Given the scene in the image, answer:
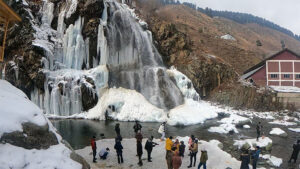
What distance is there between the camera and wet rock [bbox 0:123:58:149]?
277 inches

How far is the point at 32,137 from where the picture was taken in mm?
7574

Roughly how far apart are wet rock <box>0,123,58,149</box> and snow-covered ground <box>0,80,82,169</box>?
0.41ft

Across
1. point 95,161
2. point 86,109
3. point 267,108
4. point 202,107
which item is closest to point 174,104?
point 202,107

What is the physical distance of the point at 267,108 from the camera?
1510 inches

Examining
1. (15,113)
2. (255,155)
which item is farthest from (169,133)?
(15,113)

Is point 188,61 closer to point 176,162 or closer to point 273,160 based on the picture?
point 273,160

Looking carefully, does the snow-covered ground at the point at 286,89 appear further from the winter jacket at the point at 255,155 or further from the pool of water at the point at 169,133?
the winter jacket at the point at 255,155

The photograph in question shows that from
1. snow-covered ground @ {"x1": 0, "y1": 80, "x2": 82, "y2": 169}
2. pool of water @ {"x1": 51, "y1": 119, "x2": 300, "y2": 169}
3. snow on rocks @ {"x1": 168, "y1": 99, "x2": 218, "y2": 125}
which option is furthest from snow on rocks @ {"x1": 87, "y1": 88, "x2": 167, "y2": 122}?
snow-covered ground @ {"x1": 0, "y1": 80, "x2": 82, "y2": 169}

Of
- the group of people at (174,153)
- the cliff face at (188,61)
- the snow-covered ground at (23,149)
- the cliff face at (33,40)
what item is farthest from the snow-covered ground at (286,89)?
the snow-covered ground at (23,149)

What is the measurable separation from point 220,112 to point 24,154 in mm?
29003

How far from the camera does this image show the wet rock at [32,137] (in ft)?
23.1

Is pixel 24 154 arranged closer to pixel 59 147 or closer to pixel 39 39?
pixel 59 147

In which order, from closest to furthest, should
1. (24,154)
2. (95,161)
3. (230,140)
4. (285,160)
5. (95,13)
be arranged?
(24,154) → (95,161) → (285,160) → (230,140) → (95,13)

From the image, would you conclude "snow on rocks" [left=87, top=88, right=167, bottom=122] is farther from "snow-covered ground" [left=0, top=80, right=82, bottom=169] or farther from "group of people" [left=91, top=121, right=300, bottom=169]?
"snow-covered ground" [left=0, top=80, right=82, bottom=169]
